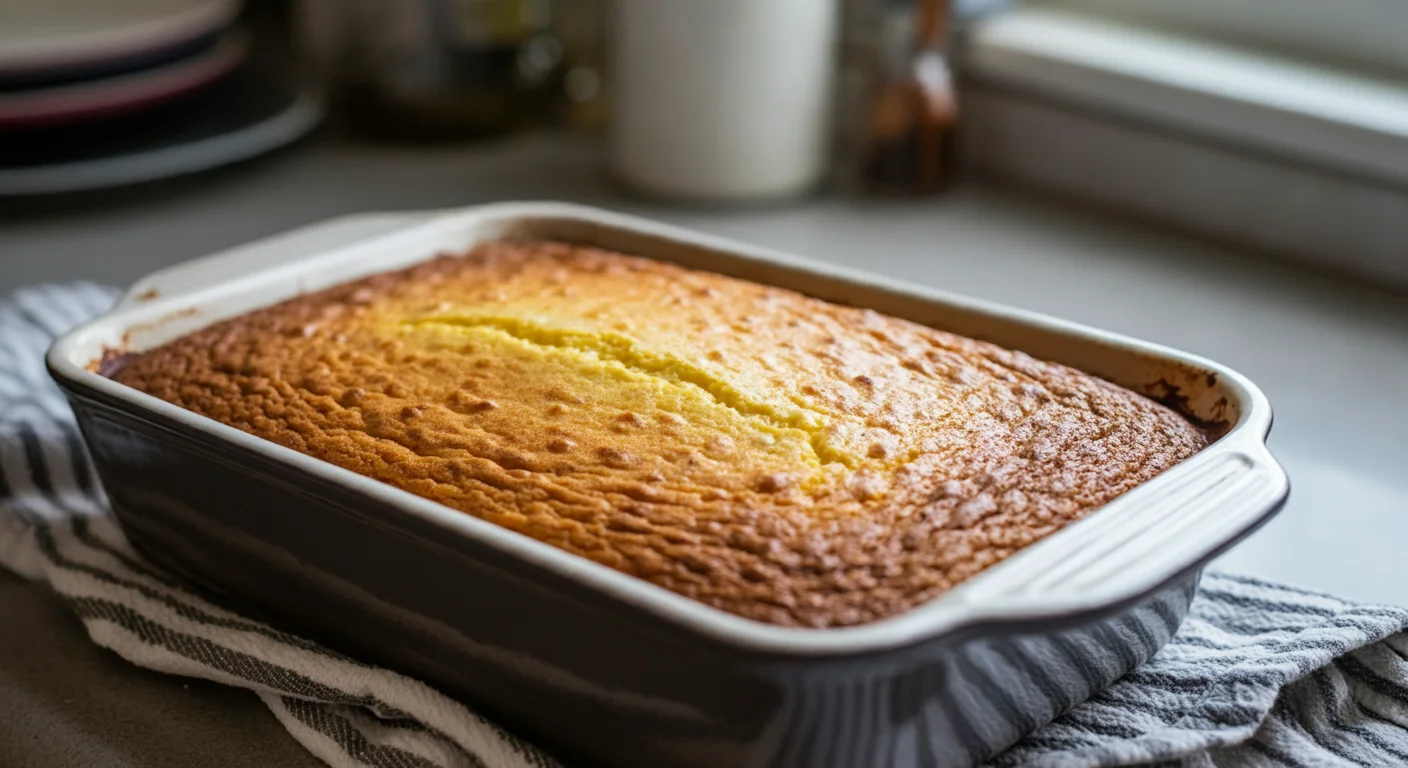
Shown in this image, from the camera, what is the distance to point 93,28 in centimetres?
172

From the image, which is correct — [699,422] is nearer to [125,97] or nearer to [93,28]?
[125,97]

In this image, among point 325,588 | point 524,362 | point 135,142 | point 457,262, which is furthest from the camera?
point 135,142

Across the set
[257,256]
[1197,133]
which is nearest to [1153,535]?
[257,256]

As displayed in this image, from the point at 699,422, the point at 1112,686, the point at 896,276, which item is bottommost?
the point at 896,276

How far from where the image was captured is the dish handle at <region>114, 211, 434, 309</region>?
1.07 metres

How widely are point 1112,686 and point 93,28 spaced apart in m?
1.44

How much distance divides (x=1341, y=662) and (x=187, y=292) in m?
0.81

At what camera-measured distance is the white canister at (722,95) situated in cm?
155

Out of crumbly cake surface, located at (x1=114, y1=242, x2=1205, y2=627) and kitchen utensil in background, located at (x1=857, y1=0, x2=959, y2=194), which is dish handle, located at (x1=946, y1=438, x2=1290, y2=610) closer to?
crumbly cake surface, located at (x1=114, y1=242, x2=1205, y2=627)

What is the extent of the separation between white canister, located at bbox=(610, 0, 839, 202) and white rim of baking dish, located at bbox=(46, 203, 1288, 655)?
1.77 feet

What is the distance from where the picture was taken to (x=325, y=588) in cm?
81

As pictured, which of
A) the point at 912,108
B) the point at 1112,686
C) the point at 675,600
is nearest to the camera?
the point at 675,600

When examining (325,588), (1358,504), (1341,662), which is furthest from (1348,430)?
(325,588)

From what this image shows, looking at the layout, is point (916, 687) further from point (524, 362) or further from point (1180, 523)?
point (524, 362)
